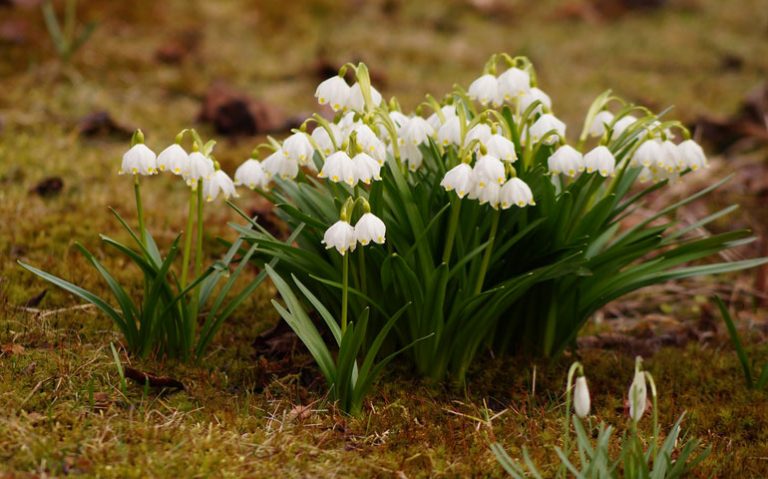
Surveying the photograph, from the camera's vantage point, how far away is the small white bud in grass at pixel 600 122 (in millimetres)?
3045

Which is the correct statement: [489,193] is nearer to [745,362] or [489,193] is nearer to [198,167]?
[198,167]

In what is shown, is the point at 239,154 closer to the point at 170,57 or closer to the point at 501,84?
the point at 170,57

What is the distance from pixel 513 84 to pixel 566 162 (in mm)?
351

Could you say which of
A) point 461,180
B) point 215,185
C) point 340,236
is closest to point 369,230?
point 340,236

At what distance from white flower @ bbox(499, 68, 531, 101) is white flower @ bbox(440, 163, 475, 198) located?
491 mm

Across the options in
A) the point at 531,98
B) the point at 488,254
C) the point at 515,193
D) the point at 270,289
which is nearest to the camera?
the point at 515,193

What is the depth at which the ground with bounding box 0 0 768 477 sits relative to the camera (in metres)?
2.43

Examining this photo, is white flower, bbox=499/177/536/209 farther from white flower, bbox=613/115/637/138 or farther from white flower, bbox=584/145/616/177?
white flower, bbox=613/115/637/138

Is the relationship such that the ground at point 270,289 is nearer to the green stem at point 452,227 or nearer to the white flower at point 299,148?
the green stem at point 452,227

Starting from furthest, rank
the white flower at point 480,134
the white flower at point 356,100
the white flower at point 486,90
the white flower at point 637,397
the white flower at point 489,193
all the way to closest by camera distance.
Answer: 1. the white flower at point 486,90
2. the white flower at point 356,100
3. the white flower at point 480,134
4. the white flower at point 489,193
5. the white flower at point 637,397

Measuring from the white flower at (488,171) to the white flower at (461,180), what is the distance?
0.02m

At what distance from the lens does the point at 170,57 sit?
633 centimetres

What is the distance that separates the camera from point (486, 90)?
2.87m

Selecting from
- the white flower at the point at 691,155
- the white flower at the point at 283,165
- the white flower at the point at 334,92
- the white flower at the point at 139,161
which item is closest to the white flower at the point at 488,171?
the white flower at the point at 334,92
